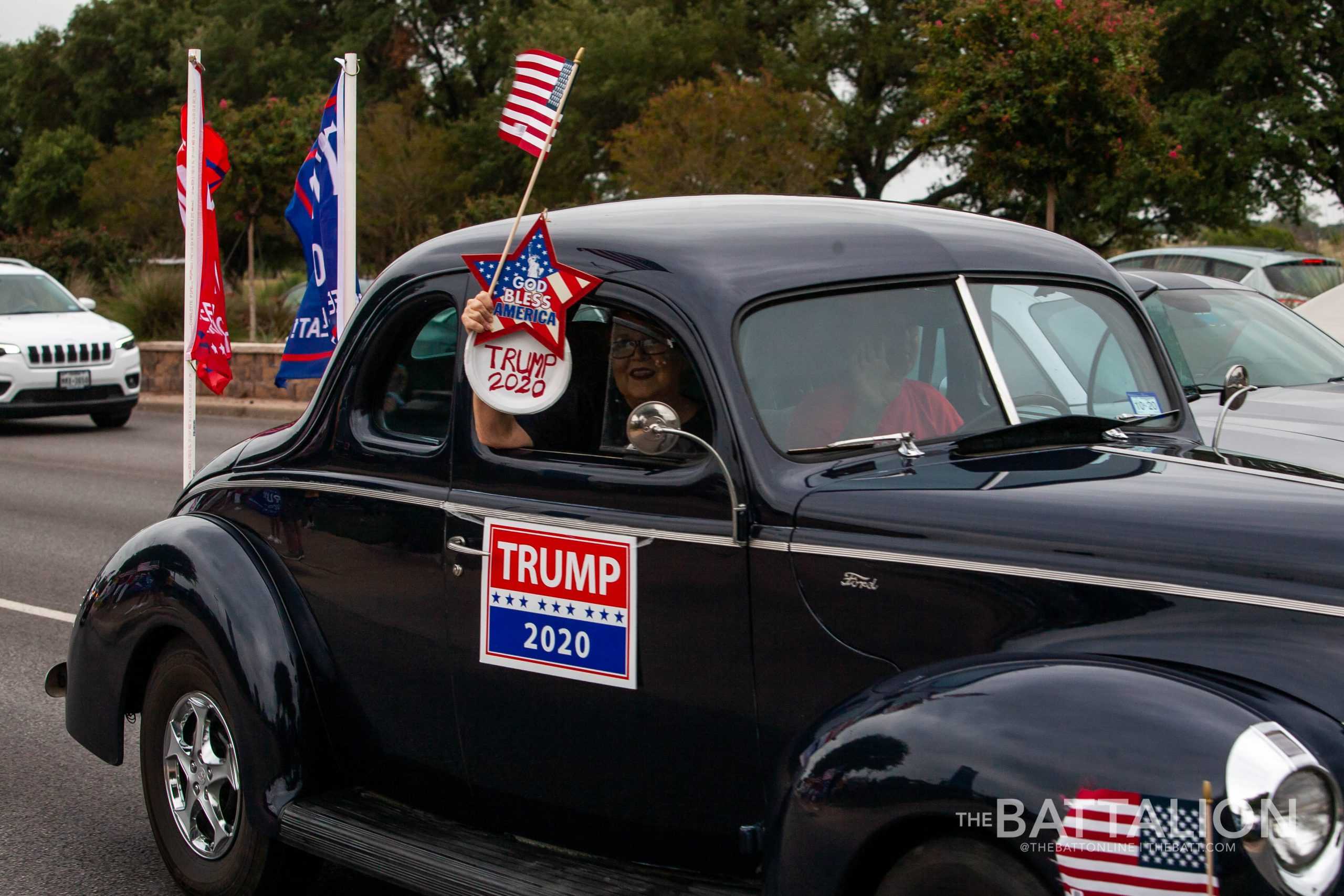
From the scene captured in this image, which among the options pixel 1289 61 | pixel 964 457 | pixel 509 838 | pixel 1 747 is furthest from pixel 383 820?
pixel 1289 61

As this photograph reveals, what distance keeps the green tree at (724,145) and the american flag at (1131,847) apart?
25672 mm

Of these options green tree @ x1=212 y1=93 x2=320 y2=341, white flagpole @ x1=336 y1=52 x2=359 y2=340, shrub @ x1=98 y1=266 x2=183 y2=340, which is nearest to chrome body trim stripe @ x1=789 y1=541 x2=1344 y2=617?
white flagpole @ x1=336 y1=52 x2=359 y2=340

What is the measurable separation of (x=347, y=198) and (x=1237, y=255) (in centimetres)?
1155

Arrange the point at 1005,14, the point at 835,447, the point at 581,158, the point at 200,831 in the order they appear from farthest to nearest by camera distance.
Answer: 1. the point at 581,158
2. the point at 1005,14
3. the point at 200,831
4. the point at 835,447

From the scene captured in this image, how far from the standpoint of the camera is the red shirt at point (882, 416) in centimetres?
337

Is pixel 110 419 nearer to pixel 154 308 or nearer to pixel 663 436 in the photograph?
pixel 154 308

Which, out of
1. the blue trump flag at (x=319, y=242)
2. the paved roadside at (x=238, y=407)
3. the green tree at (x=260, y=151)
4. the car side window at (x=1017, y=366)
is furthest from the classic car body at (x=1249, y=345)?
the green tree at (x=260, y=151)

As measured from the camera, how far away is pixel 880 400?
11.3 ft

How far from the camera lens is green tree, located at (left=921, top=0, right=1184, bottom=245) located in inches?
711

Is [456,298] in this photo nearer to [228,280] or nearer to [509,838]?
[509,838]

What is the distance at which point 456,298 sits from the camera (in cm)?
392

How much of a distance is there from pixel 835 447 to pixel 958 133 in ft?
56.0

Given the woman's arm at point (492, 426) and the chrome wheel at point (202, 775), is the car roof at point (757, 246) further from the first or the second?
the chrome wheel at point (202, 775)

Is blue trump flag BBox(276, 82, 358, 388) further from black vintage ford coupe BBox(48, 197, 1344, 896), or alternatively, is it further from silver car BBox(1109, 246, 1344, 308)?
silver car BBox(1109, 246, 1344, 308)
